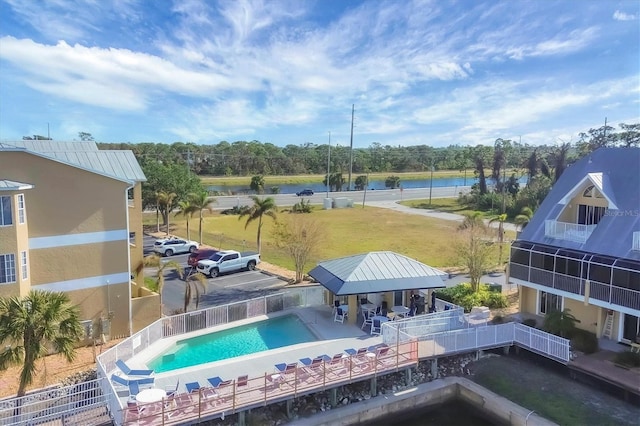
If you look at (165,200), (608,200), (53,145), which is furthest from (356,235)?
(53,145)

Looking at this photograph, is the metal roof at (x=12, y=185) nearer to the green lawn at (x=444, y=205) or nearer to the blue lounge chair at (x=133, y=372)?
the blue lounge chair at (x=133, y=372)

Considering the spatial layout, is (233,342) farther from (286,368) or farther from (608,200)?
(608,200)

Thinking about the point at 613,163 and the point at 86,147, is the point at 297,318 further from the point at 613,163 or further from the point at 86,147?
the point at 613,163

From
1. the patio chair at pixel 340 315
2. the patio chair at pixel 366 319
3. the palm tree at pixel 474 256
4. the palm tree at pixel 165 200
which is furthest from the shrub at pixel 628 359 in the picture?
the palm tree at pixel 165 200

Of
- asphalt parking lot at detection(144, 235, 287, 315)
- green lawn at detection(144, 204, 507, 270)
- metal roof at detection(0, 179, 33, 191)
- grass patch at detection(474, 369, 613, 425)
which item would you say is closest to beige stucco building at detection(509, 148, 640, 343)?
grass patch at detection(474, 369, 613, 425)

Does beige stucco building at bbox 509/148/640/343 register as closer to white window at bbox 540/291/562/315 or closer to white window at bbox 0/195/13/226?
white window at bbox 540/291/562/315

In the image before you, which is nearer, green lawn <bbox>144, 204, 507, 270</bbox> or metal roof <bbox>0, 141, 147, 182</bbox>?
metal roof <bbox>0, 141, 147, 182</bbox>
